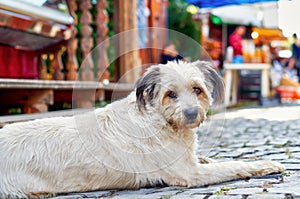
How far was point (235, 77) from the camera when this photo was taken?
55.5 feet

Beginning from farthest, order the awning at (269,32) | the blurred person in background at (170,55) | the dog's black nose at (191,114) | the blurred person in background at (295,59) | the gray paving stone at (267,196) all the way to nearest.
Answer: the blurred person in background at (295,59)
the awning at (269,32)
the blurred person in background at (170,55)
the dog's black nose at (191,114)
the gray paving stone at (267,196)

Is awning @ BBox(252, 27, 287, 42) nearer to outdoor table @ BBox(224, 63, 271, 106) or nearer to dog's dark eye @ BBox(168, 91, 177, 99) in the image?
outdoor table @ BBox(224, 63, 271, 106)

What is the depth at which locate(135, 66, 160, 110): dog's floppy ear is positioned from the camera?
3875mm

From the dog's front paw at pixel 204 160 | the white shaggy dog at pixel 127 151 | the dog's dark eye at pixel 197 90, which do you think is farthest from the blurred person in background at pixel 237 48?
the dog's dark eye at pixel 197 90

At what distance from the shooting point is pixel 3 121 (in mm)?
5547

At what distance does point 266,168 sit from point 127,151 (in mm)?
971

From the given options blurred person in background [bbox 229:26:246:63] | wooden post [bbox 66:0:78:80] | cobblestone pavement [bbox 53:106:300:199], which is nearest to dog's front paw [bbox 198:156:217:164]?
cobblestone pavement [bbox 53:106:300:199]

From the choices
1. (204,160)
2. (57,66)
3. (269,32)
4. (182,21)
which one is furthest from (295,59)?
(204,160)

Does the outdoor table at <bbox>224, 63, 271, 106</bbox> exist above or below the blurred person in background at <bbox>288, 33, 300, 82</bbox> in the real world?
below

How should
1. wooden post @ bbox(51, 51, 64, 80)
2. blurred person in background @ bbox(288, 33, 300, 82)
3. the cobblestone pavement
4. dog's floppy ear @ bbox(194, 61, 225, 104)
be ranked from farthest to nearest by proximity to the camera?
blurred person in background @ bbox(288, 33, 300, 82) → wooden post @ bbox(51, 51, 64, 80) → dog's floppy ear @ bbox(194, 61, 225, 104) → the cobblestone pavement

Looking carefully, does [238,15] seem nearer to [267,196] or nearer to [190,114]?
[190,114]

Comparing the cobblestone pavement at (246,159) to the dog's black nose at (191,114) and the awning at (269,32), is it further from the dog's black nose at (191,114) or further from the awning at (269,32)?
the awning at (269,32)

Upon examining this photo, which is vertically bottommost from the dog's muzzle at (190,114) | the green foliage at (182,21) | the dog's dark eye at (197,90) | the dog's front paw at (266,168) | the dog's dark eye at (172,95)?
→ the dog's front paw at (266,168)

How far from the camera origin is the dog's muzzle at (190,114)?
372cm
